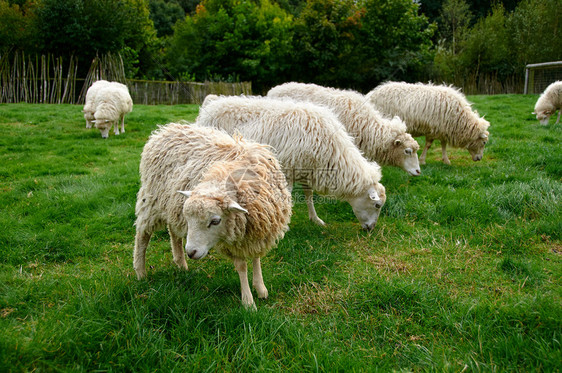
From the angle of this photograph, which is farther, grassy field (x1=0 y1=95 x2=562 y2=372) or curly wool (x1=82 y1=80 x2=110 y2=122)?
curly wool (x1=82 y1=80 x2=110 y2=122)

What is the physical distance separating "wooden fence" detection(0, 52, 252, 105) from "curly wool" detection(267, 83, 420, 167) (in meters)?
12.9

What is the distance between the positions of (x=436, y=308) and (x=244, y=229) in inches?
63.6

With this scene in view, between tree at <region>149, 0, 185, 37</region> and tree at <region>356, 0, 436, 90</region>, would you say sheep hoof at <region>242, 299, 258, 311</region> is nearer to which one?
tree at <region>356, 0, 436, 90</region>

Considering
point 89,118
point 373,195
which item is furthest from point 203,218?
point 89,118

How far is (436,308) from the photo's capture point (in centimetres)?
275

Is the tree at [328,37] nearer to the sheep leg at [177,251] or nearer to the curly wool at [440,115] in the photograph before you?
the curly wool at [440,115]

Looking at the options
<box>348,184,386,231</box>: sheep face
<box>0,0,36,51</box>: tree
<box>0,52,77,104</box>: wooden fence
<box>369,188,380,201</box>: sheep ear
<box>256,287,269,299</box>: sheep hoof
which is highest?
<box>0,0,36,51</box>: tree

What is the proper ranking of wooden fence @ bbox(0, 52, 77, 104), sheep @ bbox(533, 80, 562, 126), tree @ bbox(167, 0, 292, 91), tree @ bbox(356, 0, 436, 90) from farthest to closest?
tree @ bbox(167, 0, 292, 91), tree @ bbox(356, 0, 436, 90), wooden fence @ bbox(0, 52, 77, 104), sheep @ bbox(533, 80, 562, 126)

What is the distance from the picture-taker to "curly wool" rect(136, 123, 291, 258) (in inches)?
108

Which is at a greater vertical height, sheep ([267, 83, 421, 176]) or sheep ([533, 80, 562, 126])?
sheep ([533, 80, 562, 126])

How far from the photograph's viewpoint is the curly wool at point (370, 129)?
578cm

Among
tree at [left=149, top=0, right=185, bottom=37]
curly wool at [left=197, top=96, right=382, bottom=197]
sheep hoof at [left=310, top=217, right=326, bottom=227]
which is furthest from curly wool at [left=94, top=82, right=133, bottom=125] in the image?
tree at [left=149, top=0, right=185, bottom=37]

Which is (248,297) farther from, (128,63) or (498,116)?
(128,63)

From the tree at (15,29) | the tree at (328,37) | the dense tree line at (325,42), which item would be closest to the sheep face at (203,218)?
the dense tree line at (325,42)
